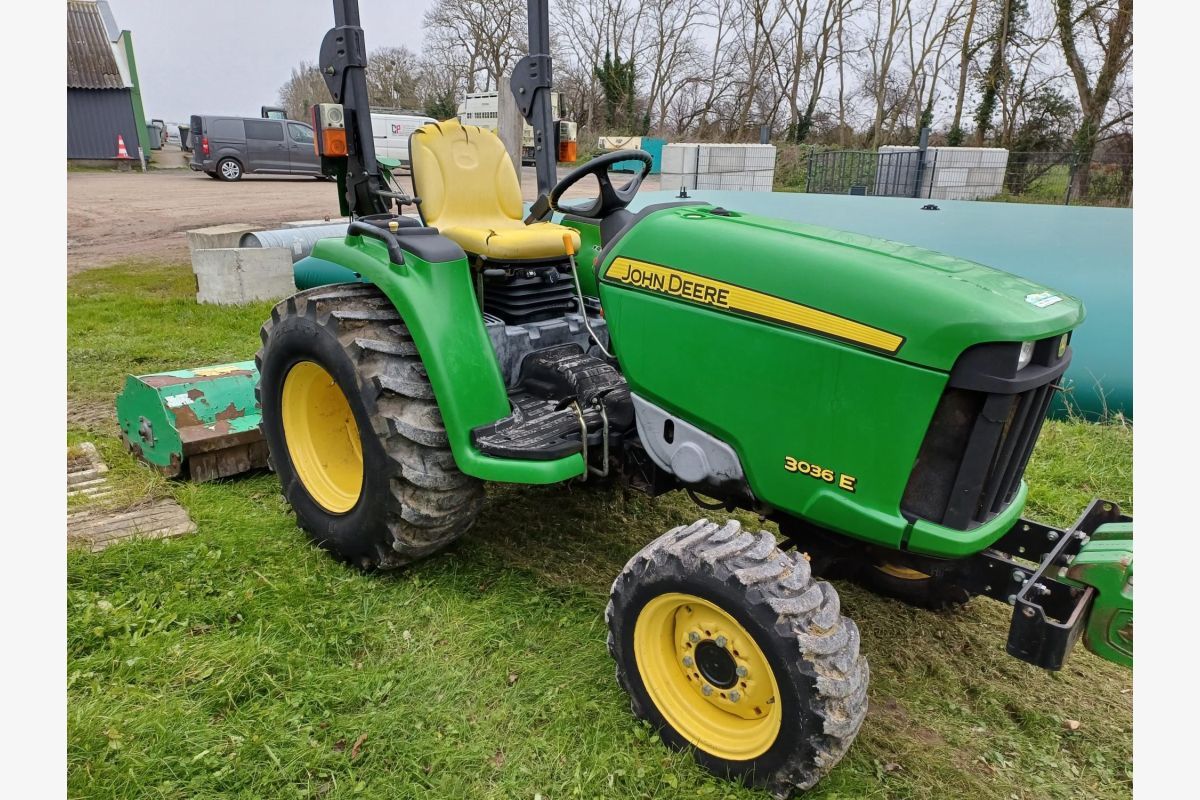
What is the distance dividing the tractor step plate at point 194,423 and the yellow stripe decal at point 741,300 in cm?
201

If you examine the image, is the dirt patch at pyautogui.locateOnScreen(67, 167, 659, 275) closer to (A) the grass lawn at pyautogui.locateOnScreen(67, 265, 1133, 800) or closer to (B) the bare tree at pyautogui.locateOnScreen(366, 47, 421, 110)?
(A) the grass lawn at pyautogui.locateOnScreen(67, 265, 1133, 800)

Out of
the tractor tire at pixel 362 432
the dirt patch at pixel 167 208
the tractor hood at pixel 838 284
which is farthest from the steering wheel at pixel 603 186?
the dirt patch at pixel 167 208

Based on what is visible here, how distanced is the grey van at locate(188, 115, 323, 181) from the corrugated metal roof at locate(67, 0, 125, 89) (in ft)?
35.6

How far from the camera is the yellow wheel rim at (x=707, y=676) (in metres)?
2.04

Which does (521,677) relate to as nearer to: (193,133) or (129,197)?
(129,197)

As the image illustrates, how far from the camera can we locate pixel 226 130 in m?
20.0

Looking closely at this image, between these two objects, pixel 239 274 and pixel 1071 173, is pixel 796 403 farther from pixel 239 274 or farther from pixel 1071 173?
pixel 1071 173

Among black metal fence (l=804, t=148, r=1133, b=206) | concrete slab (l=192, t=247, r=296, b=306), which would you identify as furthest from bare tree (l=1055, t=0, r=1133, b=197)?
concrete slab (l=192, t=247, r=296, b=306)

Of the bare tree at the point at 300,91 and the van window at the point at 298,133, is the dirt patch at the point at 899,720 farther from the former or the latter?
the bare tree at the point at 300,91

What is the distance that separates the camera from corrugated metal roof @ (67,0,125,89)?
91.6ft

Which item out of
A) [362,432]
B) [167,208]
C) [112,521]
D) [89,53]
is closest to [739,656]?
[362,432]

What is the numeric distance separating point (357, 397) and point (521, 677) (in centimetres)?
106

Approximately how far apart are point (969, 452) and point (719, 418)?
0.63 metres

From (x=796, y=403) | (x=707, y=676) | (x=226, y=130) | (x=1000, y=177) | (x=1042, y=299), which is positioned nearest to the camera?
(x=1042, y=299)
